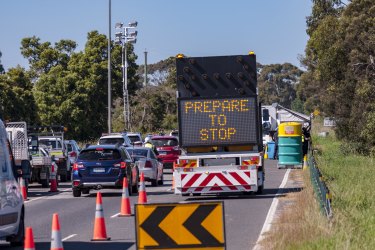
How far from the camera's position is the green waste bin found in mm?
45500

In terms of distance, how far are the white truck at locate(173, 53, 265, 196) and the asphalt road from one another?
0.81 metres

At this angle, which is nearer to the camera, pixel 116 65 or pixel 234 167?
pixel 234 167

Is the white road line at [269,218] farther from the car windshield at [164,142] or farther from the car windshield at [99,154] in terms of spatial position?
the car windshield at [164,142]

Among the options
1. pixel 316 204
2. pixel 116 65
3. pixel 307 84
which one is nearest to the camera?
pixel 316 204

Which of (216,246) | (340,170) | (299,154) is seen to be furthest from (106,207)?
(299,154)

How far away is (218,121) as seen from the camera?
26.9 m

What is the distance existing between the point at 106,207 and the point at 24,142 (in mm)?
7656

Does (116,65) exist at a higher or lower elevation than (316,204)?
higher

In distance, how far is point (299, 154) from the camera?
1801 inches

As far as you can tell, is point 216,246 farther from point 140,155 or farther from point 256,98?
point 140,155

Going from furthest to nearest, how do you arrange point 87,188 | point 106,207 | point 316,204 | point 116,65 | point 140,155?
point 116,65 → point 140,155 → point 87,188 → point 106,207 → point 316,204

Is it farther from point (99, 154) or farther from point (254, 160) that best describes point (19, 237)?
point (99, 154)

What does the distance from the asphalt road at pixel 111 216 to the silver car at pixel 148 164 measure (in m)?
0.48

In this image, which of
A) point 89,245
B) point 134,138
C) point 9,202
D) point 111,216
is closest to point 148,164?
point 111,216
